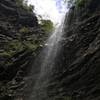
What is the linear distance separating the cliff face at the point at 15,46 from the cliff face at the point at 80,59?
243 cm

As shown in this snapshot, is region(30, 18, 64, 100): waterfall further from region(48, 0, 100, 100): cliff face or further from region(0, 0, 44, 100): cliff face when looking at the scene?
region(0, 0, 44, 100): cliff face

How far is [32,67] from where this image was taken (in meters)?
14.5

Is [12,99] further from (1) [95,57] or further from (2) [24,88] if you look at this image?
(1) [95,57]

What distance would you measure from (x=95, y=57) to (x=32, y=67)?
515cm

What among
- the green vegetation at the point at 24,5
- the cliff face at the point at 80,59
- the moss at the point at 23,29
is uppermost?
the green vegetation at the point at 24,5

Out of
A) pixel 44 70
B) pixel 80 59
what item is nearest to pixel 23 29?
pixel 44 70

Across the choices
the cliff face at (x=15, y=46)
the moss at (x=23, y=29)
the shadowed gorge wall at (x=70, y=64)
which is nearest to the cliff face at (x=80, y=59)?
the shadowed gorge wall at (x=70, y=64)

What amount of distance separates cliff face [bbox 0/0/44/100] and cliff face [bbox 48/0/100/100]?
243cm

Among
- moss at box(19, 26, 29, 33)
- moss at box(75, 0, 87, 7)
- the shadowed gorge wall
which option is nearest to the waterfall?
A: the shadowed gorge wall

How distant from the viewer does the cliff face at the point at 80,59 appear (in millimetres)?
9672

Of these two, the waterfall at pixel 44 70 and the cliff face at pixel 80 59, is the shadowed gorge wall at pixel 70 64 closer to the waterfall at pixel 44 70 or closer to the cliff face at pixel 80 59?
the cliff face at pixel 80 59

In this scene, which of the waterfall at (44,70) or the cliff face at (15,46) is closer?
the waterfall at (44,70)

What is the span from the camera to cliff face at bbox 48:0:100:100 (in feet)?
31.7

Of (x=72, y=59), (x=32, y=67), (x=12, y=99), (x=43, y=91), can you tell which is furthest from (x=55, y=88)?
(x=32, y=67)
